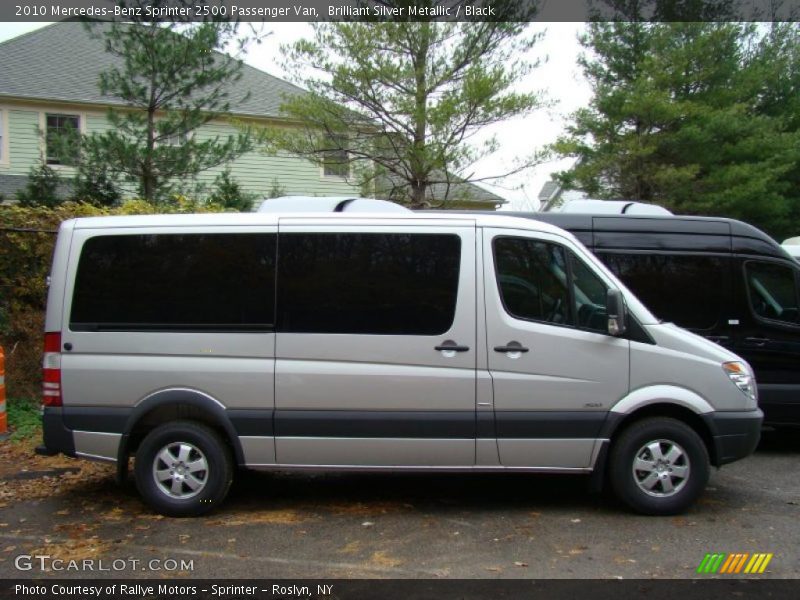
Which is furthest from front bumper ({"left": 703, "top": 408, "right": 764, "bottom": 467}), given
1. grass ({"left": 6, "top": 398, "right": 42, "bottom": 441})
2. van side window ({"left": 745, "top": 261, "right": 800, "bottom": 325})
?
grass ({"left": 6, "top": 398, "right": 42, "bottom": 441})

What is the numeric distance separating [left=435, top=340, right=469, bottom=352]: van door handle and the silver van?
0.6 inches

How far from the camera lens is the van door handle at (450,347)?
5.62m

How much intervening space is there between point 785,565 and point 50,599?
178 inches

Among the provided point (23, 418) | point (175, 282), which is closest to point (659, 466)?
point (175, 282)

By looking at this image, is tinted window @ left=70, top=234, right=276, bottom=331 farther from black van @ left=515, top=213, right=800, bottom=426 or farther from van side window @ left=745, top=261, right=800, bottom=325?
van side window @ left=745, top=261, right=800, bottom=325

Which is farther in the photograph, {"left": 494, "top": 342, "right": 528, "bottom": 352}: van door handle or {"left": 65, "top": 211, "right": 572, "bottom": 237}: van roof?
{"left": 65, "top": 211, "right": 572, "bottom": 237}: van roof

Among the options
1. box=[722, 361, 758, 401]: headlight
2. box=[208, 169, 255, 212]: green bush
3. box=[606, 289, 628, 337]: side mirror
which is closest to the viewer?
box=[606, 289, 628, 337]: side mirror

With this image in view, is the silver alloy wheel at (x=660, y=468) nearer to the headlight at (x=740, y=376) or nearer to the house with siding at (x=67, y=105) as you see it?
the headlight at (x=740, y=376)

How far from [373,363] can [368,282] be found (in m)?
0.62

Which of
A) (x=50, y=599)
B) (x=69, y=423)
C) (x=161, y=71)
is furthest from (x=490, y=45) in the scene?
(x=50, y=599)

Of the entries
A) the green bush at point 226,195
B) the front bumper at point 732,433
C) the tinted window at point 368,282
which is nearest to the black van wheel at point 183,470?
the tinted window at point 368,282

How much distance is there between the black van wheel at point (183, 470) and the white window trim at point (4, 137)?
54.2 ft

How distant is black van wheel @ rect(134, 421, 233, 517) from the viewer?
5.70 metres

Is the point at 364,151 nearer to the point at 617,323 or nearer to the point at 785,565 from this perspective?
the point at 617,323
